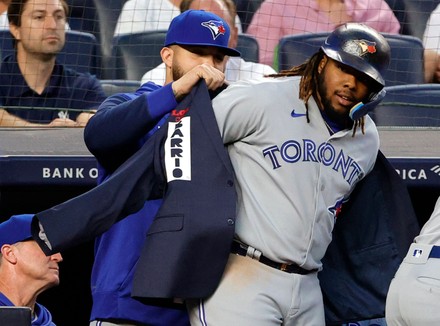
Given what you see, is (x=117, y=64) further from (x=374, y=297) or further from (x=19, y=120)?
(x=374, y=297)

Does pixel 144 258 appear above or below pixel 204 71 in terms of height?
below

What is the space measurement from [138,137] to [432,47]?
301 cm

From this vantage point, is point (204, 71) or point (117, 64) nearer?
point (204, 71)

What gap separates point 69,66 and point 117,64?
36 cm

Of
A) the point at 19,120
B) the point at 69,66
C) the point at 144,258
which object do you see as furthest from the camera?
the point at 69,66

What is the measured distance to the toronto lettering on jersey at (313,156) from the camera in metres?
3.42

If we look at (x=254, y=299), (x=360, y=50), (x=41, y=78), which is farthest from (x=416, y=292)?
(x=41, y=78)

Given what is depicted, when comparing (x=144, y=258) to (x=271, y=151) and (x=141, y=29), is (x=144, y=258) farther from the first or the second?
(x=141, y=29)

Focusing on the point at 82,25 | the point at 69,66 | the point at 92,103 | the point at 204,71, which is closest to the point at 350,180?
the point at 204,71

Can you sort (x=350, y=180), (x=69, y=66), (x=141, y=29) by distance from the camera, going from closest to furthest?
(x=350, y=180)
(x=69, y=66)
(x=141, y=29)

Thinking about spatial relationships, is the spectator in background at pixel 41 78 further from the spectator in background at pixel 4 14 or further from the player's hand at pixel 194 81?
the player's hand at pixel 194 81

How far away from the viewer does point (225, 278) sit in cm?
340

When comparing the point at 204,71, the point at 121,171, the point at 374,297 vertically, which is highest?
the point at 204,71

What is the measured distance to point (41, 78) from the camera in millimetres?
5426
